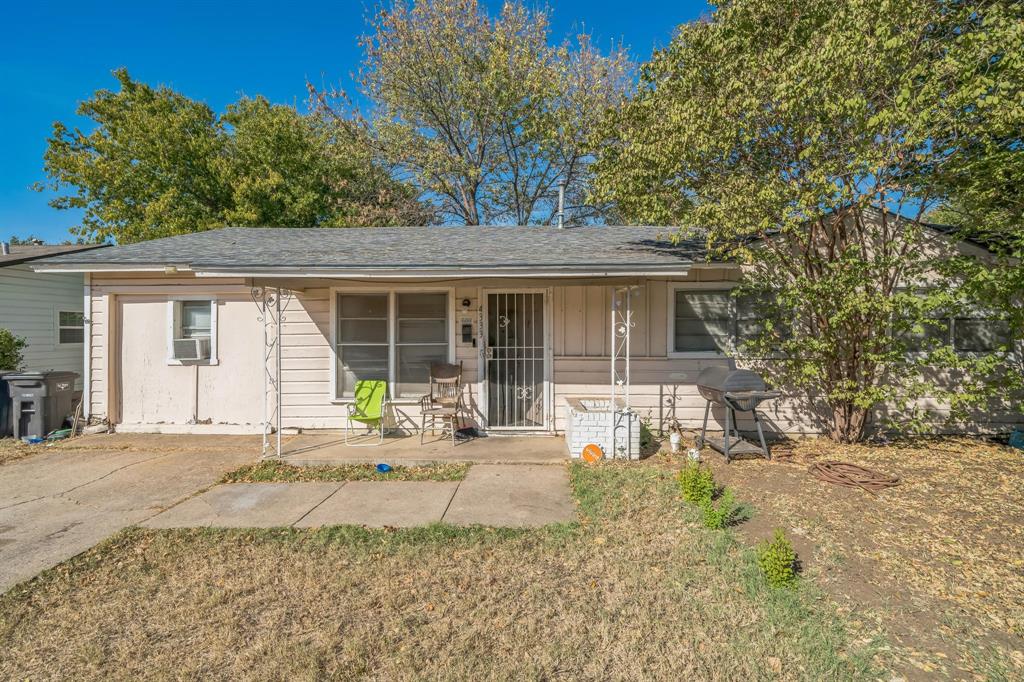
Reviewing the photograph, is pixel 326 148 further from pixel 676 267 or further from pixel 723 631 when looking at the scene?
pixel 723 631

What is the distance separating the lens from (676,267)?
5.83 m

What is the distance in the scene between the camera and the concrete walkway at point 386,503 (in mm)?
4180

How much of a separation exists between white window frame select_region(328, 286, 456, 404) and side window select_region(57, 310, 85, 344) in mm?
8797

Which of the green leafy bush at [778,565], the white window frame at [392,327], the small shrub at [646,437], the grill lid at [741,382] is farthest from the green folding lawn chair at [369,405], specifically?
the green leafy bush at [778,565]

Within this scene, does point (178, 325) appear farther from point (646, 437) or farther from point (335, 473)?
point (646, 437)

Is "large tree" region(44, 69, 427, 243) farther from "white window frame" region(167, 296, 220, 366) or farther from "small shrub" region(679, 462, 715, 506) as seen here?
"small shrub" region(679, 462, 715, 506)

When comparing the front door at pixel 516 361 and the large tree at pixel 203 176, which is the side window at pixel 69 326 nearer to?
the large tree at pixel 203 176

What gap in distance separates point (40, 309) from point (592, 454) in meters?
12.7

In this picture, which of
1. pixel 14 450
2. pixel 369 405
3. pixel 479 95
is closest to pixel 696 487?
pixel 369 405

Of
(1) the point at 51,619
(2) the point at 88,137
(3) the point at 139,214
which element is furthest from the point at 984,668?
(2) the point at 88,137

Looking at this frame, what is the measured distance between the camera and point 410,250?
7051mm

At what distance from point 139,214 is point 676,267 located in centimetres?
2001

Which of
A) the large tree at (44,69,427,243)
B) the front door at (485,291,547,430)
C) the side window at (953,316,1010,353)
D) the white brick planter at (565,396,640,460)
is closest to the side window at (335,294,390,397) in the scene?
the front door at (485,291,547,430)

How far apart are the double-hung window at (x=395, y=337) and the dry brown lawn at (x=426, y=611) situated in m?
3.52
